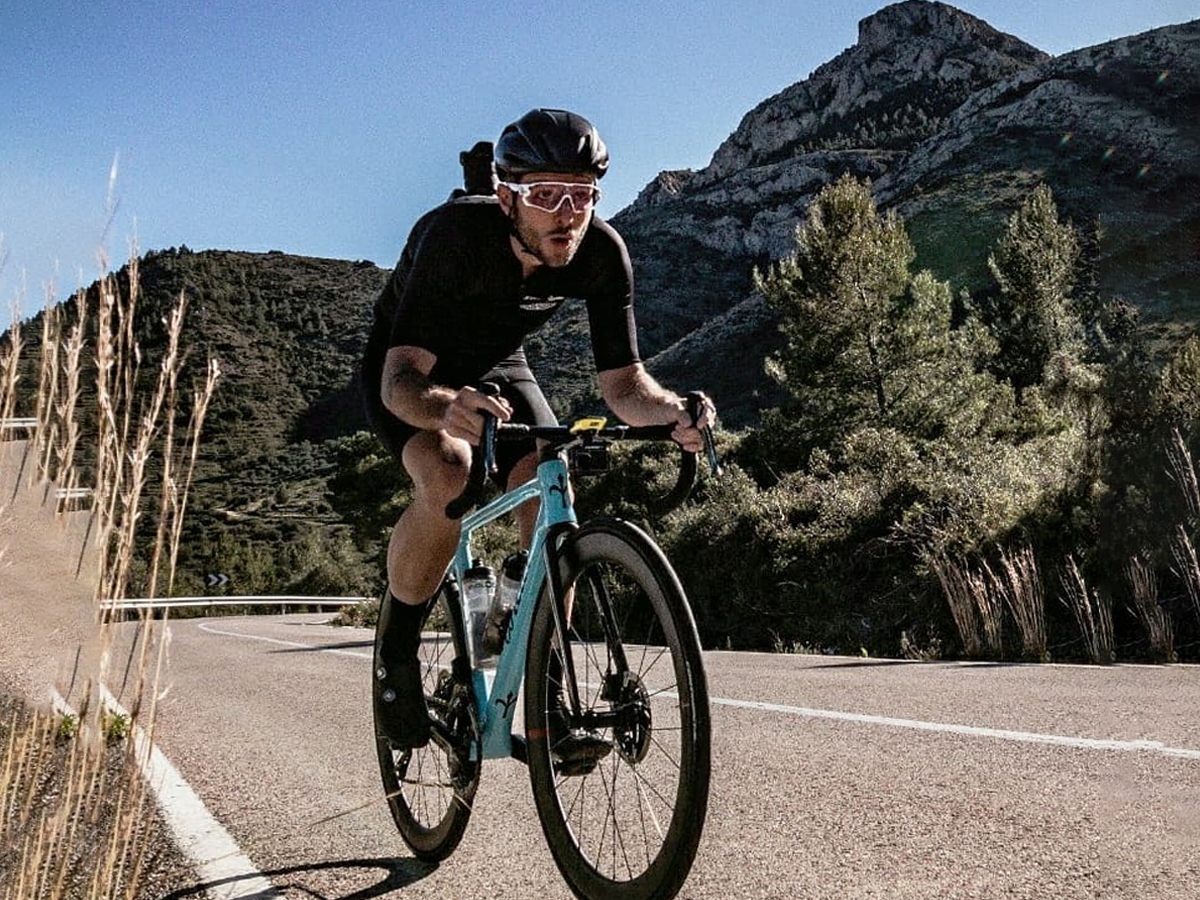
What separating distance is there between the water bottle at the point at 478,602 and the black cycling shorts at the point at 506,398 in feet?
0.97

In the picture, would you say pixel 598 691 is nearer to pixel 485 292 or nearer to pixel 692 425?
pixel 692 425

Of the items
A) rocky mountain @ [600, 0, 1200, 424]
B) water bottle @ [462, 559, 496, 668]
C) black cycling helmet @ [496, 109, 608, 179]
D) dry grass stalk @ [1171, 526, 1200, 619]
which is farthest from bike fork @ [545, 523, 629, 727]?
rocky mountain @ [600, 0, 1200, 424]

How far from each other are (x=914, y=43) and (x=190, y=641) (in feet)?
560

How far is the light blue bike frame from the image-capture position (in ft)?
8.63

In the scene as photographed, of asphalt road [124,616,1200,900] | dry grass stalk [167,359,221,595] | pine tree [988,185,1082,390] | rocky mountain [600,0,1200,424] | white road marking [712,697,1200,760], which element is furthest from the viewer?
rocky mountain [600,0,1200,424]

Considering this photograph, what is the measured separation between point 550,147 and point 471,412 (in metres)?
0.83

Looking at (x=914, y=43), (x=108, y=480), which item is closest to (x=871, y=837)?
(x=108, y=480)

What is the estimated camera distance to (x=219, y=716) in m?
7.08

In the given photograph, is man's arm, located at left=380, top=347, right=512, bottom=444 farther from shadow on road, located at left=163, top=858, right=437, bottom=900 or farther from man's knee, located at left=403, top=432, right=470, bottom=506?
shadow on road, located at left=163, top=858, right=437, bottom=900

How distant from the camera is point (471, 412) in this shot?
95.7 inches

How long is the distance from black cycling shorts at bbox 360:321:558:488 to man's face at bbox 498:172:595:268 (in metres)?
0.50

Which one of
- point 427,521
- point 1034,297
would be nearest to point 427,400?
point 427,521

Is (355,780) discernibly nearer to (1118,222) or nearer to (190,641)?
(190,641)

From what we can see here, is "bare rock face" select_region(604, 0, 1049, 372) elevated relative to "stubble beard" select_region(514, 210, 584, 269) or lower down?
elevated
